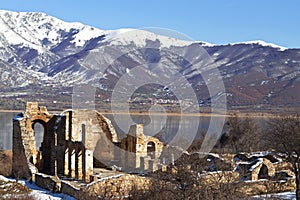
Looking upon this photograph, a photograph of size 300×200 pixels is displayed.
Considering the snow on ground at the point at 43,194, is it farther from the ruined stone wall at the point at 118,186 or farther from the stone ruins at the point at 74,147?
A: the stone ruins at the point at 74,147

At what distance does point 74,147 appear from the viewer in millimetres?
30500

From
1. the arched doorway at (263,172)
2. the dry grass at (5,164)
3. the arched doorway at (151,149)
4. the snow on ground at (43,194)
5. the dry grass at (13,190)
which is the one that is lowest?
the dry grass at (5,164)

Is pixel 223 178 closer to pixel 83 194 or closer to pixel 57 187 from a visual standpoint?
pixel 83 194

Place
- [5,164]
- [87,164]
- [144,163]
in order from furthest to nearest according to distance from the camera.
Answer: [5,164] < [144,163] < [87,164]

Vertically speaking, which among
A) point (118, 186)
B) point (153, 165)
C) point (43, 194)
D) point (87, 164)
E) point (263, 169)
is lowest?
point (43, 194)

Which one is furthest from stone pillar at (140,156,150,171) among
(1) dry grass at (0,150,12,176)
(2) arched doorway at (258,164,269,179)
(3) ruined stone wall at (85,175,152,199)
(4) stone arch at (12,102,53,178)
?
(1) dry grass at (0,150,12,176)

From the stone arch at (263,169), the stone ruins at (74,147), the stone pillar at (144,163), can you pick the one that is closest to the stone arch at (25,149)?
the stone ruins at (74,147)

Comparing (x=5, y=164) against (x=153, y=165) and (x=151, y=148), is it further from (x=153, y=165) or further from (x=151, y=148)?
(x=153, y=165)

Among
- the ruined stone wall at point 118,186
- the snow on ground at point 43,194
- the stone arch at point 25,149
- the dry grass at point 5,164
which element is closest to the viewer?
the snow on ground at point 43,194

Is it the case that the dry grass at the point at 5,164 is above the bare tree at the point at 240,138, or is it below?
below

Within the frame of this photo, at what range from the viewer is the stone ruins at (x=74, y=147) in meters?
29.9

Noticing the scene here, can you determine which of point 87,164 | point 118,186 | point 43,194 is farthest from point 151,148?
point 43,194

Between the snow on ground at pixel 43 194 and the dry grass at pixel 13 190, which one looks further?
the snow on ground at pixel 43 194

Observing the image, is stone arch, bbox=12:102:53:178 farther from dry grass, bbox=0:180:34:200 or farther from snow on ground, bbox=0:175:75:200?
dry grass, bbox=0:180:34:200
